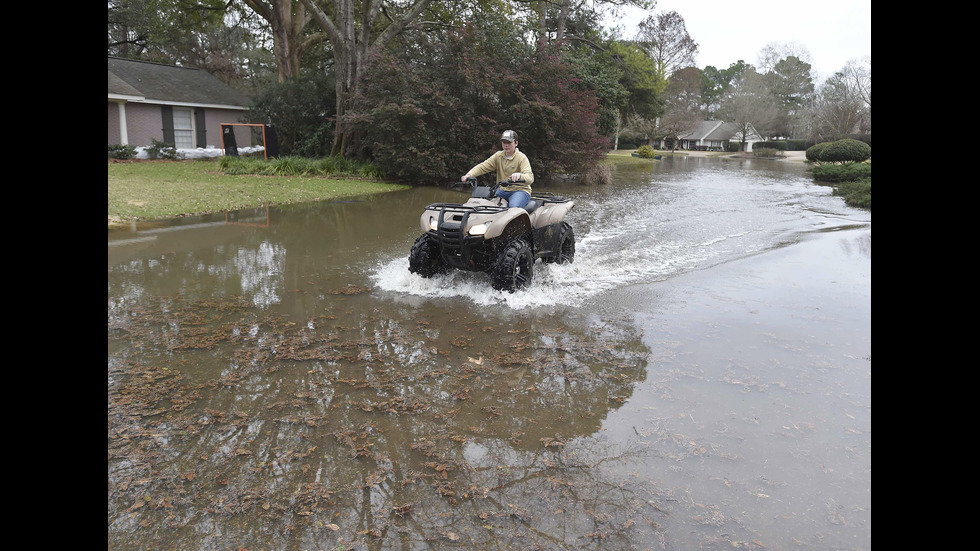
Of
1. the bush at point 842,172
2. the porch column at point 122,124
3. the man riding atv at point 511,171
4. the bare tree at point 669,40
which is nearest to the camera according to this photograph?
the man riding atv at point 511,171

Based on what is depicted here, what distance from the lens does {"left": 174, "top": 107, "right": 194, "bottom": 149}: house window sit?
30.0m

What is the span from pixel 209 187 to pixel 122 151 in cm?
1095

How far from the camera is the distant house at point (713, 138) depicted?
80.4 meters

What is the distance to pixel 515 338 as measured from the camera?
21.4 ft

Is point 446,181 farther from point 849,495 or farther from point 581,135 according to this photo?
point 849,495

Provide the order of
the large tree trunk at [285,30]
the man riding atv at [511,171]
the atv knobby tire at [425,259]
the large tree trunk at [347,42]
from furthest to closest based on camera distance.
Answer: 1. the large tree trunk at [285,30]
2. the large tree trunk at [347,42]
3. the man riding atv at [511,171]
4. the atv knobby tire at [425,259]

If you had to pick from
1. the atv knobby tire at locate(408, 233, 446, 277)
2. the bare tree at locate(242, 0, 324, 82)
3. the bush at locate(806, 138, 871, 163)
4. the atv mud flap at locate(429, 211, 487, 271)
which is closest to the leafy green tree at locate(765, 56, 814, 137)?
the bush at locate(806, 138, 871, 163)

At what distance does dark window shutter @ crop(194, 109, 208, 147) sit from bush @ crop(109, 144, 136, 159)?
460 cm

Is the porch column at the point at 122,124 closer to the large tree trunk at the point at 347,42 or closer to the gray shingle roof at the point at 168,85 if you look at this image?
the gray shingle roof at the point at 168,85

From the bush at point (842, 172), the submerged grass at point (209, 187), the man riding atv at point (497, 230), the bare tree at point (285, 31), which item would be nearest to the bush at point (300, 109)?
the bare tree at point (285, 31)

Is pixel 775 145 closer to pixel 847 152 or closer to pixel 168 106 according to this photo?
pixel 847 152

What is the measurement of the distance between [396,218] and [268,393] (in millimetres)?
10020

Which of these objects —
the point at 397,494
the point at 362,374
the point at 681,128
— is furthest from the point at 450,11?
the point at 681,128

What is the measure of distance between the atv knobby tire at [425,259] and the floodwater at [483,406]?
27 cm
